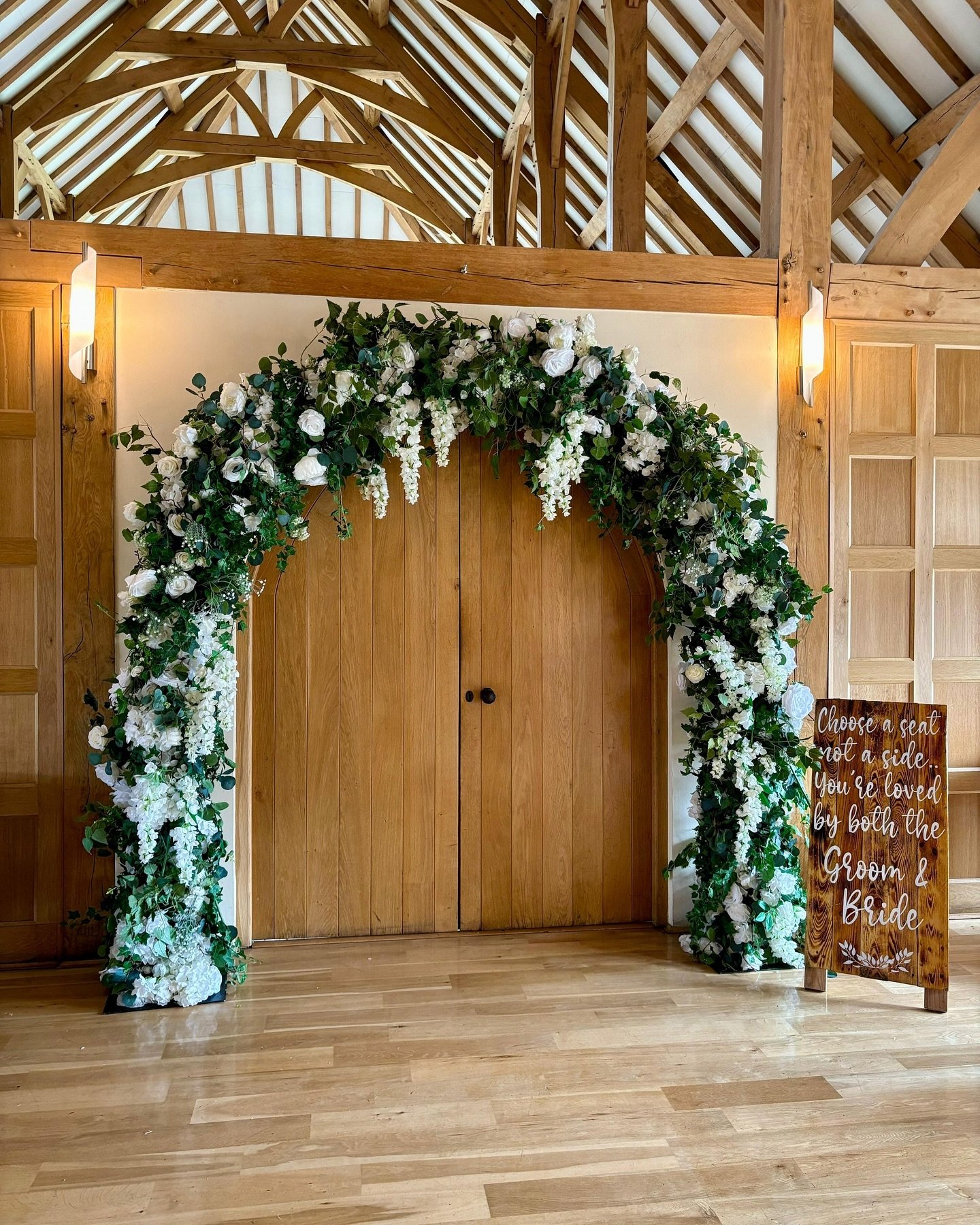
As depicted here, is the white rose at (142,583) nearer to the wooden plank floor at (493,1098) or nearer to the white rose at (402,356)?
the white rose at (402,356)

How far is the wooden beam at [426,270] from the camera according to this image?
344 centimetres

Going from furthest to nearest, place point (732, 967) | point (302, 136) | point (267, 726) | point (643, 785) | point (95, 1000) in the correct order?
1. point (302, 136)
2. point (643, 785)
3. point (267, 726)
4. point (732, 967)
5. point (95, 1000)

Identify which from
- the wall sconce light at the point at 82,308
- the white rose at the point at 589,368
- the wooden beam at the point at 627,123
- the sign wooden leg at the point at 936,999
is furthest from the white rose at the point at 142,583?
the sign wooden leg at the point at 936,999

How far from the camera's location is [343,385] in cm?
316

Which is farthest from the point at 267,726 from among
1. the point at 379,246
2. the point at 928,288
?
the point at 928,288

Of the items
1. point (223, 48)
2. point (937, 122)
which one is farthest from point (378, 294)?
point (223, 48)

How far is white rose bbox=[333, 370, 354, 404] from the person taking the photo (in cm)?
316

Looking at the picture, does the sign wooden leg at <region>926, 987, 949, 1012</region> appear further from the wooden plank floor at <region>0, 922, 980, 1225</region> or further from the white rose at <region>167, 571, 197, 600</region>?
the white rose at <region>167, 571, 197, 600</region>

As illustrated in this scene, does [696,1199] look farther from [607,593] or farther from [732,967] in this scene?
[607,593]

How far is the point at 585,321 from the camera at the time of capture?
3311 millimetres

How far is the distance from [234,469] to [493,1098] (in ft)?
6.69

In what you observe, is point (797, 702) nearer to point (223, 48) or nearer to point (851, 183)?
point (851, 183)

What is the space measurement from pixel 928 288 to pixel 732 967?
2.87m

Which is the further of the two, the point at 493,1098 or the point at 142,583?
the point at 142,583
